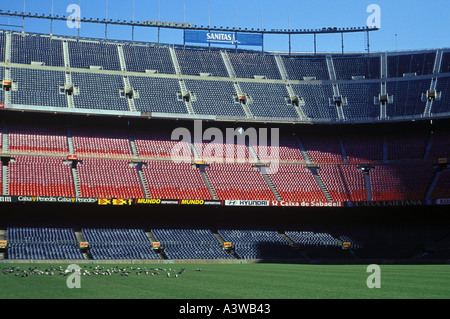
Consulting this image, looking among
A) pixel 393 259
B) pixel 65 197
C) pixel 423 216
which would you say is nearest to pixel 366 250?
pixel 393 259

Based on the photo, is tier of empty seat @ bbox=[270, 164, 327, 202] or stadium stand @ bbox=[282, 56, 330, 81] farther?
stadium stand @ bbox=[282, 56, 330, 81]

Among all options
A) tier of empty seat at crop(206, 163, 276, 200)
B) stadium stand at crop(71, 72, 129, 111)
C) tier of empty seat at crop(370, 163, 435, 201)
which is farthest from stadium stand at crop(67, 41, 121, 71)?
tier of empty seat at crop(370, 163, 435, 201)

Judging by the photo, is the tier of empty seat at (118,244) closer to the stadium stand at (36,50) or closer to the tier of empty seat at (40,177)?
the tier of empty seat at (40,177)

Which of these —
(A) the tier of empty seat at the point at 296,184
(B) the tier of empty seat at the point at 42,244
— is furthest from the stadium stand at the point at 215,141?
(B) the tier of empty seat at the point at 42,244

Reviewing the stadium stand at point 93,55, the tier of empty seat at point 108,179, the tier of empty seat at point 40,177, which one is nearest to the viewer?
the tier of empty seat at point 40,177

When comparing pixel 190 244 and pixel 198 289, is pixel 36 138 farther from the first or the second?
pixel 198 289

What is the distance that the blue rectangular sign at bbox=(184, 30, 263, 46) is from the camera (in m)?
80.8

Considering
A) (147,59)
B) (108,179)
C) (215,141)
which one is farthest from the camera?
(147,59)

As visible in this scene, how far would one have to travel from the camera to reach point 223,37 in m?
81.4

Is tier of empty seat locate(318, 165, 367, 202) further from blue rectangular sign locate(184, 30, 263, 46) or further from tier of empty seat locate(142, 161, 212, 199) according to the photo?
blue rectangular sign locate(184, 30, 263, 46)

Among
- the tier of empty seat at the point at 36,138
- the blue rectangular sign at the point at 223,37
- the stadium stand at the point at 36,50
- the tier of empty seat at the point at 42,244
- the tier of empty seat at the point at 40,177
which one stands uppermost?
the blue rectangular sign at the point at 223,37

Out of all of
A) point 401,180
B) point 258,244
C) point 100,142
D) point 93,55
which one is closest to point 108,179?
point 100,142

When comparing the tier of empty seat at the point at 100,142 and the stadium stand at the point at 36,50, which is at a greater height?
the stadium stand at the point at 36,50

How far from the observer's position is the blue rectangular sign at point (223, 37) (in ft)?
265
